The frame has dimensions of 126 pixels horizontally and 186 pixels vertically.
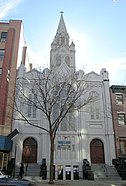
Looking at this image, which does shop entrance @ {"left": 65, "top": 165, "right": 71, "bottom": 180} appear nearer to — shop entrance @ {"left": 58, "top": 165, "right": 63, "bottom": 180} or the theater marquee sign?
shop entrance @ {"left": 58, "top": 165, "right": 63, "bottom": 180}

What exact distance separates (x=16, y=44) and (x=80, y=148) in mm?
17669

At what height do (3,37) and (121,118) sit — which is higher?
(3,37)

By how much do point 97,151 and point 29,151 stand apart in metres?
8.61

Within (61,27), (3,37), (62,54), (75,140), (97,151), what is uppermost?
(61,27)

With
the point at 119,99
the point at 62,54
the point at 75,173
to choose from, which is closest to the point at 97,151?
the point at 75,173

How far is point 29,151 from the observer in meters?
25.3

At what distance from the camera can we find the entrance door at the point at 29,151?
24.8m

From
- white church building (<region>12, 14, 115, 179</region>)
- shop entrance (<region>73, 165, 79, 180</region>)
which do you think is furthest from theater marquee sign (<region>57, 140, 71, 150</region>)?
shop entrance (<region>73, 165, 79, 180</region>)

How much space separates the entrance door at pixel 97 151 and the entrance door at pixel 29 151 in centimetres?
721

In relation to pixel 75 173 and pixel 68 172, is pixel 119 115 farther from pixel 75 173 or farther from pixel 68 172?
pixel 68 172

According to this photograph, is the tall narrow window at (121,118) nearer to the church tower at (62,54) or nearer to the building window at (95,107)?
the building window at (95,107)

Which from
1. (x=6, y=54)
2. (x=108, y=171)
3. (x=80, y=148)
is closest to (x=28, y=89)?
(x=6, y=54)

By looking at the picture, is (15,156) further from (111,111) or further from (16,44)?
(16,44)

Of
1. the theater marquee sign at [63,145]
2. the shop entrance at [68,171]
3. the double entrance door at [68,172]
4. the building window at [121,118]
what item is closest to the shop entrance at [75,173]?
the double entrance door at [68,172]
